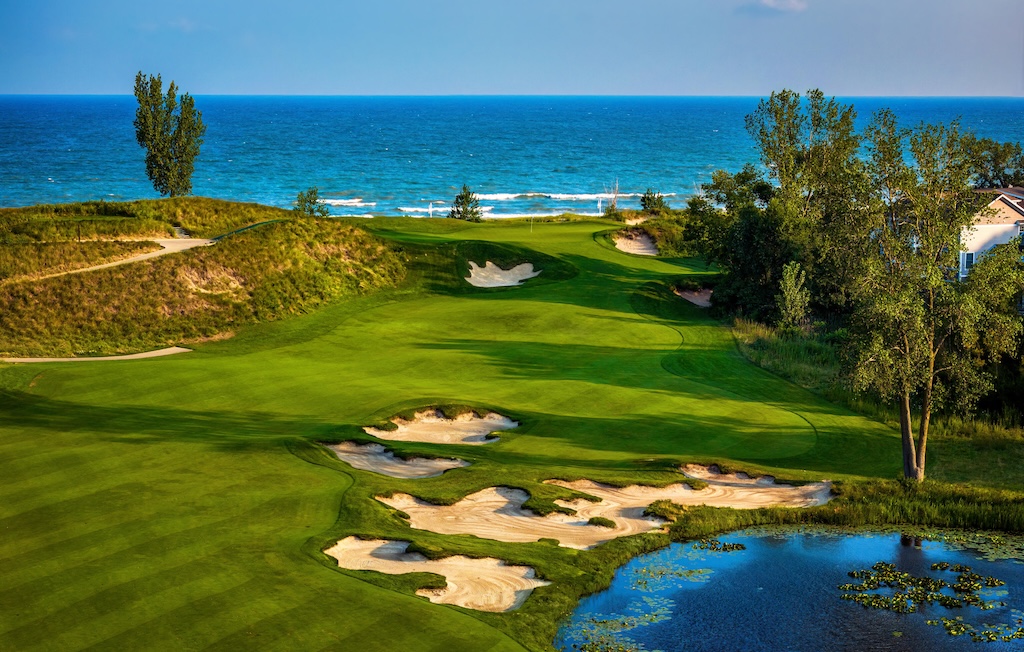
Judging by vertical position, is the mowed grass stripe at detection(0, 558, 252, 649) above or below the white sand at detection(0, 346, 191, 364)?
above

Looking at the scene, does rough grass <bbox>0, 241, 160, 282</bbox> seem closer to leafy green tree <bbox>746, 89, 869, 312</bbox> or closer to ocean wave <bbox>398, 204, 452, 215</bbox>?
leafy green tree <bbox>746, 89, 869, 312</bbox>

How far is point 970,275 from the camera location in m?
26.0

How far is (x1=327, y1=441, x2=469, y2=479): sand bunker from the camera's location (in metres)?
26.4

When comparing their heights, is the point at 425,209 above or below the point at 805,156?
below

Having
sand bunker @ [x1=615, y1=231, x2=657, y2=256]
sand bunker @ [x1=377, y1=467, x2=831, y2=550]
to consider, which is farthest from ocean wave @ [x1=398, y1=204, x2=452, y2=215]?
sand bunker @ [x1=377, y1=467, x2=831, y2=550]

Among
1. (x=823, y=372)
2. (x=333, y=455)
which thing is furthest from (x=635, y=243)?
(x=333, y=455)

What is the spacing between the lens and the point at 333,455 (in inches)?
1046

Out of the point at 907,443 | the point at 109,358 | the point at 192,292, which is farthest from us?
the point at 192,292

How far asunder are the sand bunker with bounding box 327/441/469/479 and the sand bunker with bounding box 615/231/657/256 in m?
40.8

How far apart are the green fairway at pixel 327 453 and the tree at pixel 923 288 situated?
3.41 meters

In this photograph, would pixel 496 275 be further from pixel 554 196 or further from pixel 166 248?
pixel 554 196

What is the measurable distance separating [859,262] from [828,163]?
98.9ft

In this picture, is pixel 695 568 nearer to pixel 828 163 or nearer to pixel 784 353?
pixel 784 353

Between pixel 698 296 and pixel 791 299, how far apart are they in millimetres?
9774
